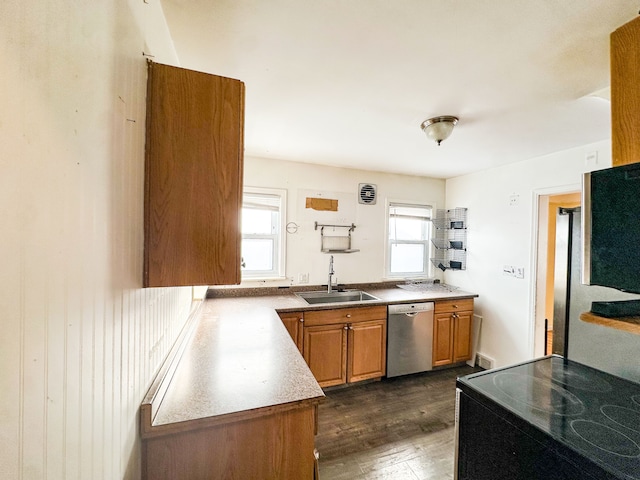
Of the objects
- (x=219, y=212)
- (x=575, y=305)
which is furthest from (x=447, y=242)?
(x=219, y=212)

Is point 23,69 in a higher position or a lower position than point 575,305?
higher

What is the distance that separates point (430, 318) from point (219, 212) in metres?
2.72

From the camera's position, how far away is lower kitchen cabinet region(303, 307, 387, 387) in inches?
99.4

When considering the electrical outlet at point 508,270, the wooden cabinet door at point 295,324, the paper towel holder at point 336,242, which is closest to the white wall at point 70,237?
the wooden cabinet door at point 295,324

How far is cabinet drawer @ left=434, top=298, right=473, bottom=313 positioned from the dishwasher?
0.14 meters

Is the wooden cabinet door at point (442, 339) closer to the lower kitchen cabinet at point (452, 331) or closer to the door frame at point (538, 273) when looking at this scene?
the lower kitchen cabinet at point (452, 331)

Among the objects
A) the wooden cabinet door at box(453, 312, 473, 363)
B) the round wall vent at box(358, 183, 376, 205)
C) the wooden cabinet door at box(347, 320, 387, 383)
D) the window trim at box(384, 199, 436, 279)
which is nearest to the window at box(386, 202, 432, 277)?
the window trim at box(384, 199, 436, 279)

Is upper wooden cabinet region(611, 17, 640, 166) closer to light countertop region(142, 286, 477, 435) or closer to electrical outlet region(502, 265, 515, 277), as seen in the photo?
light countertop region(142, 286, 477, 435)

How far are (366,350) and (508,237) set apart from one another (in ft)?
6.57

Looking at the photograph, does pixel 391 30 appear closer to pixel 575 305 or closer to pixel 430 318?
pixel 575 305

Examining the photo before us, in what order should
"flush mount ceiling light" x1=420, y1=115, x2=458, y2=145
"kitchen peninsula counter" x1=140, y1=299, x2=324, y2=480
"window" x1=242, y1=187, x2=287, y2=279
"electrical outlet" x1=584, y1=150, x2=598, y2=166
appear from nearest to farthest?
"kitchen peninsula counter" x1=140, y1=299, x2=324, y2=480
"flush mount ceiling light" x1=420, y1=115, x2=458, y2=145
"electrical outlet" x1=584, y1=150, x2=598, y2=166
"window" x1=242, y1=187, x2=287, y2=279

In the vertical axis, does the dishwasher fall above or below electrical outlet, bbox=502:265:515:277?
below

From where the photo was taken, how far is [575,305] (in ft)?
4.59

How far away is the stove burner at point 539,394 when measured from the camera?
103 cm
